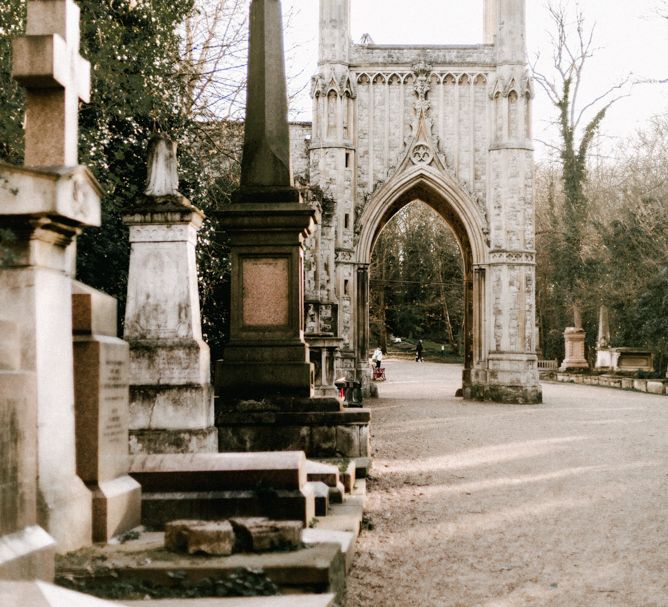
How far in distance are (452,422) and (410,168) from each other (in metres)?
10.2

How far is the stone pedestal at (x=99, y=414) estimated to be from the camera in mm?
4630

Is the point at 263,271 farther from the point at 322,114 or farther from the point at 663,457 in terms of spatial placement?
the point at 322,114

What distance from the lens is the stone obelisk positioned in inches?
324

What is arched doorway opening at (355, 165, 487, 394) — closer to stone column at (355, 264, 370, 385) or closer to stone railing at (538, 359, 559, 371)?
stone column at (355, 264, 370, 385)

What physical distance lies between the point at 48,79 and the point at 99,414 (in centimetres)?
180

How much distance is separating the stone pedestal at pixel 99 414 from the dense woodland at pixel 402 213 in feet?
3.26

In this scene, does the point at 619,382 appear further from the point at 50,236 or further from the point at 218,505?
the point at 50,236

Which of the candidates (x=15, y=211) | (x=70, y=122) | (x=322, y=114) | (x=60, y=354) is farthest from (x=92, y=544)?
(x=322, y=114)

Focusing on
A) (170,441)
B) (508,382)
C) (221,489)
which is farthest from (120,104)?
(508,382)

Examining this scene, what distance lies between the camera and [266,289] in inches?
332

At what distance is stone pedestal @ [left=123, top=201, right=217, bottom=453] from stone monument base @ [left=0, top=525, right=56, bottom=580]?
12.9ft

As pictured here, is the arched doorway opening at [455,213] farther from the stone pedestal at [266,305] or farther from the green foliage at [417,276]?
the green foliage at [417,276]

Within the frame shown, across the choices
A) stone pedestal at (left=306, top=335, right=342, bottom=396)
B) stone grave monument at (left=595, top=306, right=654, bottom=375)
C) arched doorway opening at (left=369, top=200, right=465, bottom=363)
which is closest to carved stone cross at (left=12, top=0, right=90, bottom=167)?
stone pedestal at (left=306, top=335, right=342, bottom=396)

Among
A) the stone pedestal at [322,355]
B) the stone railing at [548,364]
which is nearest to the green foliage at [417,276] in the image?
the stone railing at [548,364]
